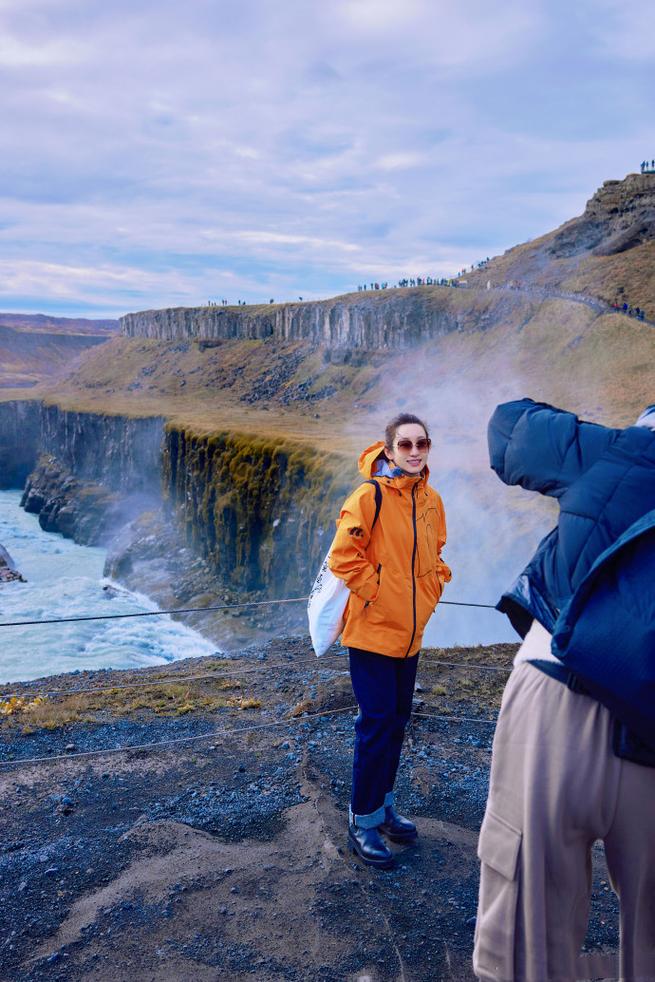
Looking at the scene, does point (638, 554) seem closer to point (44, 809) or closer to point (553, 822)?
point (553, 822)

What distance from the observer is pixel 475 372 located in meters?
51.0

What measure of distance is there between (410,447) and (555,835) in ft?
7.08

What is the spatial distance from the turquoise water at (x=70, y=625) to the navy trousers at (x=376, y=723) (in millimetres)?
19926

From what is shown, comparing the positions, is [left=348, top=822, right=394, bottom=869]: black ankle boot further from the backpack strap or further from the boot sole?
the backpack strap

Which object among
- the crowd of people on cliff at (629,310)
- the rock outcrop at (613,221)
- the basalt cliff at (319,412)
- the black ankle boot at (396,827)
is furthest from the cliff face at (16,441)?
the black ankle boot at (396,827)

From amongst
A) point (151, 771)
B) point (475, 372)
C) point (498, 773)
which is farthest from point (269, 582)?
point (498, 773)

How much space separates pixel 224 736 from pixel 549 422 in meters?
5.00

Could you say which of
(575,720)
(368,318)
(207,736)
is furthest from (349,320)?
(575,720)

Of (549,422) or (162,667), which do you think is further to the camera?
(162,667)

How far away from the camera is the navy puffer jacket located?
2328 millimetres

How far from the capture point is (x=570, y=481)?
246 centimetres

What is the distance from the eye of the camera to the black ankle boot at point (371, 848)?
4.38 metres

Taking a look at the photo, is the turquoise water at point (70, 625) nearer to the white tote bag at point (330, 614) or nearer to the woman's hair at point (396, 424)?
the white tote bag at point (330, 614)

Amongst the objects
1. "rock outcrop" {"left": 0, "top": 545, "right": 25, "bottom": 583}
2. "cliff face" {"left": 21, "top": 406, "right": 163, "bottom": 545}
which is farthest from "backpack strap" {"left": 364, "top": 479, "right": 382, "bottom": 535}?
"cliff face" {"left": 21, "top": 406, "right": 163, "bottom": 545}
